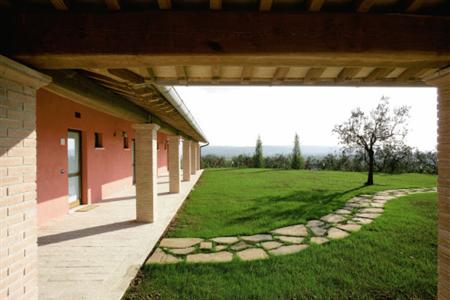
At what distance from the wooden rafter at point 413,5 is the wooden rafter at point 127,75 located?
8.96ft

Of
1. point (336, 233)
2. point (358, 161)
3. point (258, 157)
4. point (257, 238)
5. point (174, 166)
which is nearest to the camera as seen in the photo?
point (257, 238)

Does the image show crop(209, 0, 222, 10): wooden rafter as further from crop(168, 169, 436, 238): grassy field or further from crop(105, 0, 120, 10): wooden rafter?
crop(168, 169, 436, 238): grassy field

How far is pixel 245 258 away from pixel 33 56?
3736 mm

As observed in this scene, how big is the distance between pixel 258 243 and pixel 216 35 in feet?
12.7

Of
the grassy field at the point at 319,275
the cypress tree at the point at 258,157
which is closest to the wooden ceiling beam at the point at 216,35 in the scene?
the grassy field at the point at 319,275

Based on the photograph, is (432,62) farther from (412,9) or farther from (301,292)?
(301,292)

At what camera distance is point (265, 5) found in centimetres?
181

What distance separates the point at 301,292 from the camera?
313cm

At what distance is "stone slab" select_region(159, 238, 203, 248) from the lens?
4627mm

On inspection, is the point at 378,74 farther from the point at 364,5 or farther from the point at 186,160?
the point at 186,160

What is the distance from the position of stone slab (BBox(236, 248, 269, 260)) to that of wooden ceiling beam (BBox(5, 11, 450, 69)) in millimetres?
3289

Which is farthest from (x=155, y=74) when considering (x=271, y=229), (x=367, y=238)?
(x=367, y=238)

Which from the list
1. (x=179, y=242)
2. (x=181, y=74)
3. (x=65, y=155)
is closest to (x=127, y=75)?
(x=181, y=74)

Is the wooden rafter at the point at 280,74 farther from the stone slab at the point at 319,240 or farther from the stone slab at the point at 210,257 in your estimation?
the stone slab at the point at 319,240
